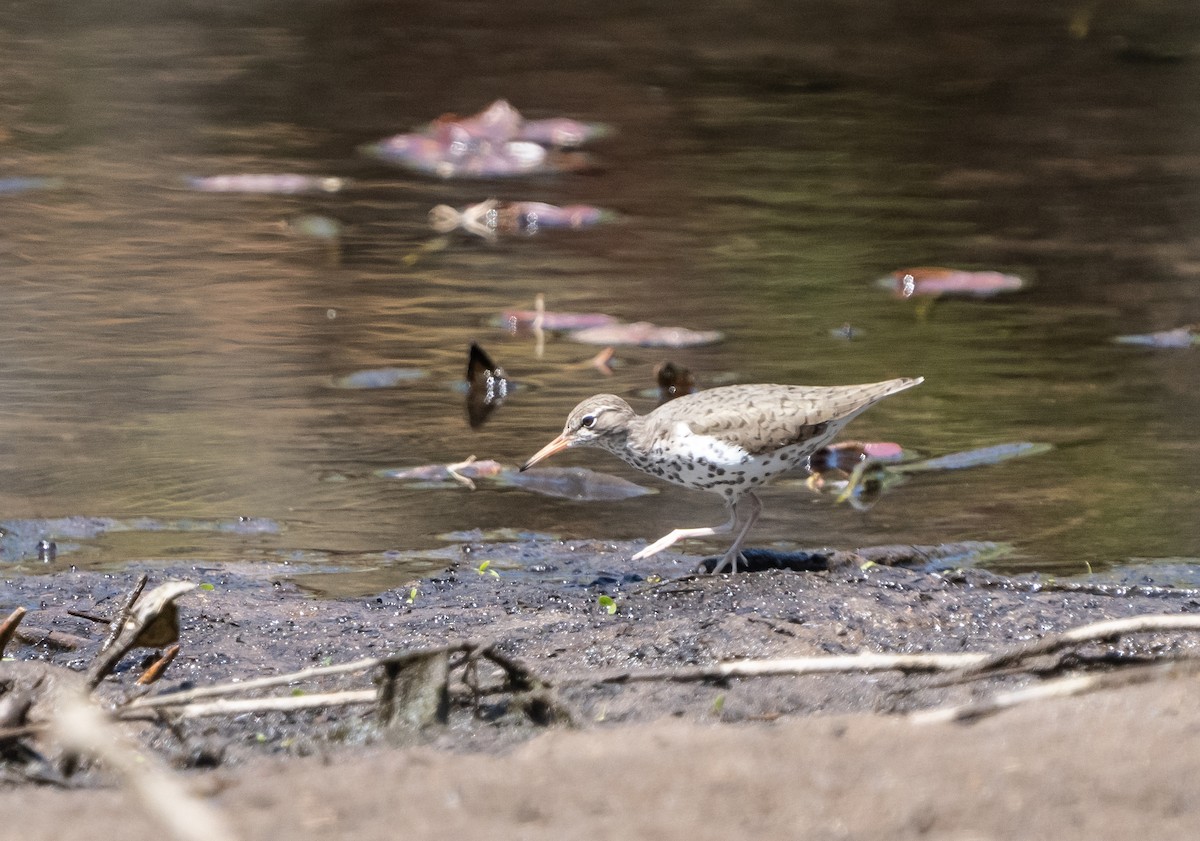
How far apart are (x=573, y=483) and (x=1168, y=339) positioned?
3.06 metres

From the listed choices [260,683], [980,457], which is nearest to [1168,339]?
[980,457]

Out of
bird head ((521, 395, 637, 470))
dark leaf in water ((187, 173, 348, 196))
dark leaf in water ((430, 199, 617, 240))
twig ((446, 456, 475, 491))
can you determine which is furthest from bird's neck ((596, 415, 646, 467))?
dark leaf in water ((187, 173, 348, 196))

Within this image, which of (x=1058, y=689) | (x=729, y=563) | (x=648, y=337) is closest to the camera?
(x=1058, y=689)

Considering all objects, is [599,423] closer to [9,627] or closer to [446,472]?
[446,472]

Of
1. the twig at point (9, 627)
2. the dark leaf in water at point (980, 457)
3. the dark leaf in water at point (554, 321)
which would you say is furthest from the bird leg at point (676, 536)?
the dark leaf in water at point (554, 321)

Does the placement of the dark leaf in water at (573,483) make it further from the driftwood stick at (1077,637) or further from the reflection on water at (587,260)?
the driftwood stick at (1077,637)

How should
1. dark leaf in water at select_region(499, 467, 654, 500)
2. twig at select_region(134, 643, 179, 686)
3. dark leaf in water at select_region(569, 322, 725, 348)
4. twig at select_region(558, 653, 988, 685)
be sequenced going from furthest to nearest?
dark leaf in water at select_region(569, 322, 725, 348), dark leaf in water at select_region(499, 467, 654, 500), twig at select_region(134, 643, 179, 686), twig at select_region(558, 653, 988, 685)

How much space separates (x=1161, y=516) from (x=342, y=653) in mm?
2851

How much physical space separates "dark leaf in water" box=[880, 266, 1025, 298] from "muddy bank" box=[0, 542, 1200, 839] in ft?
11.5

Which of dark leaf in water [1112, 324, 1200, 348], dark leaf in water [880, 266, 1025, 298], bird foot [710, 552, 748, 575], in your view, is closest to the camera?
bird foot [710, 552, 748, 575]

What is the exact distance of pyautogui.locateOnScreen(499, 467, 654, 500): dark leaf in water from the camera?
20.0 feet

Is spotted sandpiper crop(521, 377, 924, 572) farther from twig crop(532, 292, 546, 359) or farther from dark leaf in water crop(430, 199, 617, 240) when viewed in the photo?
dark leaf in water crop(430, 199, 617, 240)

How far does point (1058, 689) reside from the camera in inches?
117

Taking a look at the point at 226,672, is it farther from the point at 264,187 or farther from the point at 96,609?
the point at 264,187
